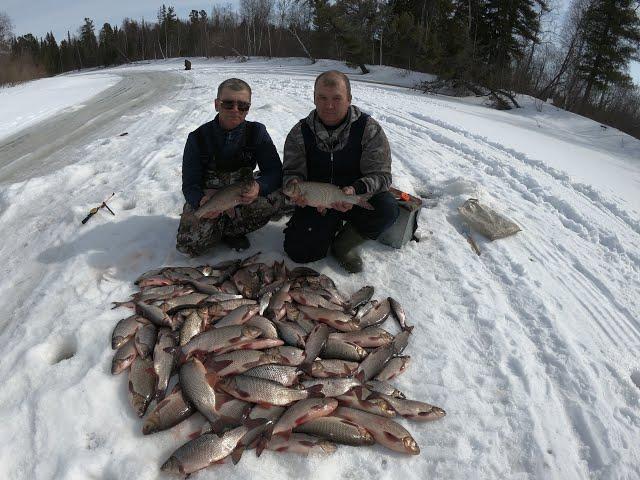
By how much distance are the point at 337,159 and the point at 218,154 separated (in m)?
1.10

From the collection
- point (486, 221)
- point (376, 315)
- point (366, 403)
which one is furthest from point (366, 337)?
point (486, 221)

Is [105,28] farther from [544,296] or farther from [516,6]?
[544,296]

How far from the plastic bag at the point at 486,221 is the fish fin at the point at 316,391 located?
2.79 m

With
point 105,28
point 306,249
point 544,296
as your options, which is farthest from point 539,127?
point 105,28

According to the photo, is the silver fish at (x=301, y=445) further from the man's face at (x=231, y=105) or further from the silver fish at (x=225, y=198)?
the man's face at (x=231, y=105)

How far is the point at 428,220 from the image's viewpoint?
473 centimetres

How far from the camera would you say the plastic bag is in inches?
174

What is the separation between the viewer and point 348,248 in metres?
3.93

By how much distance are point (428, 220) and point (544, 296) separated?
1.52 metres

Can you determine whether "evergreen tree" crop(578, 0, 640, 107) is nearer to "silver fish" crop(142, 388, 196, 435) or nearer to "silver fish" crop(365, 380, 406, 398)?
"silver fish" crop(365, 380, 406, 398)

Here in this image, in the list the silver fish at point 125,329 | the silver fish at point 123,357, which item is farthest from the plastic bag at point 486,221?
the silver fish at point 123,357

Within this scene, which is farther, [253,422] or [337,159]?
[337,159]

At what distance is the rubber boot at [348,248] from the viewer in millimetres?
3855

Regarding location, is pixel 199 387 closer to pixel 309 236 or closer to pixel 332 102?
pixel 309 236
